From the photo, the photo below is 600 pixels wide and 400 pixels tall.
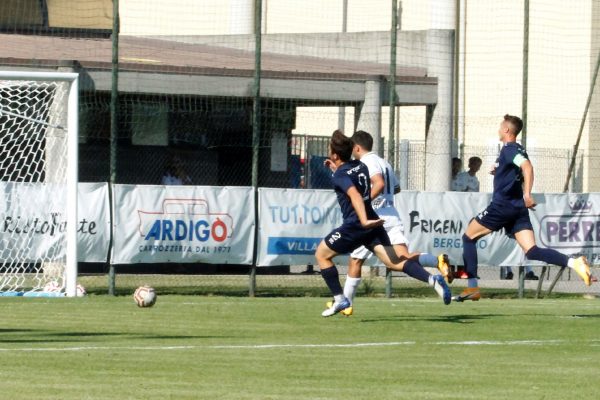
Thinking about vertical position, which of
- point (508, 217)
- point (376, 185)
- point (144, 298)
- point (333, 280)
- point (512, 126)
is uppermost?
point (512, 126)

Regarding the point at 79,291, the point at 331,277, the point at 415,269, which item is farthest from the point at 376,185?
the point at 79,291

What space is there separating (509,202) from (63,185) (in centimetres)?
692

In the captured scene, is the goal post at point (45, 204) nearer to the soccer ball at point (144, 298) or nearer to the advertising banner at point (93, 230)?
the advertising banner at point (93, 230)

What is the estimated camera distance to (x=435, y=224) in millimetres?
21531

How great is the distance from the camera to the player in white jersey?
15531 mm

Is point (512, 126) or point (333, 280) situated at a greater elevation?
point (512, 126)

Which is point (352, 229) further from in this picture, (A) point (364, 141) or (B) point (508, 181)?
(B) point (508, 181)

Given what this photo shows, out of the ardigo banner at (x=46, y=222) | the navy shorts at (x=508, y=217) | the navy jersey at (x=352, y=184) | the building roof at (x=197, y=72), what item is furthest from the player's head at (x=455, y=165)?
the navy jersey at (x=352, y=184)

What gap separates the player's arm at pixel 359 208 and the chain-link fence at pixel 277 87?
19.0 ft

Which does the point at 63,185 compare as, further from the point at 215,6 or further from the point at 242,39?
the point at 215,6

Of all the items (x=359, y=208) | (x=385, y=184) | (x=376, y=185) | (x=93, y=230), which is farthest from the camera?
(x=93, y=230)

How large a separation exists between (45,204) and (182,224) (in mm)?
1954

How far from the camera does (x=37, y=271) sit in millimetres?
20234

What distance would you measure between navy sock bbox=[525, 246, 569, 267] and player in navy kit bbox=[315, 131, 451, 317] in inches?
49.0
